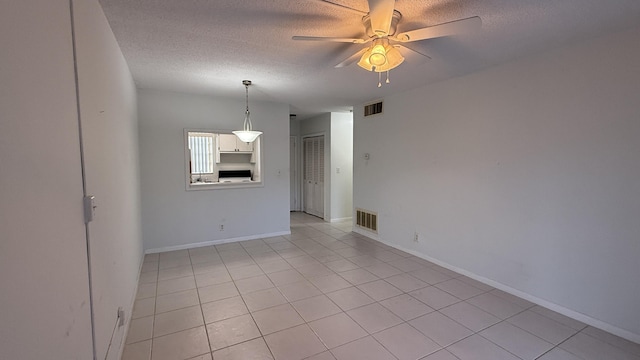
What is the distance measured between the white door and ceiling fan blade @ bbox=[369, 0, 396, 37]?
16.0 feet

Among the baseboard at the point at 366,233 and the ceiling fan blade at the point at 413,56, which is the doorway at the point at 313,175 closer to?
the baseboard at the point at 366,233

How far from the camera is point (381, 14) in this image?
172cm

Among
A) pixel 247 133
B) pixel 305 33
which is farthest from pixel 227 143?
pixel 305 33

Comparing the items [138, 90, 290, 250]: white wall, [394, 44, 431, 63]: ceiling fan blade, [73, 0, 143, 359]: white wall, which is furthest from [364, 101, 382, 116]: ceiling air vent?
[73, 0, 143, 359]: white wall

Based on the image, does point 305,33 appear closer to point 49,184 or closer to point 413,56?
point 413,56

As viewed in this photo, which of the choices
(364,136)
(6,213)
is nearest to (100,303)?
(6,213)

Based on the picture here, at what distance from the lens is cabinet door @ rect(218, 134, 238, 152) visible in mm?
5852

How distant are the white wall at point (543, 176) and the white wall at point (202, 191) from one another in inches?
97.7

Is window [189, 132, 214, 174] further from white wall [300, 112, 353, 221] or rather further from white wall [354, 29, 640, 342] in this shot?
white wall [354, 29, 640, 342]

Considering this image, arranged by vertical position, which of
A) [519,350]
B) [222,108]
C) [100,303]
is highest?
[222,108]

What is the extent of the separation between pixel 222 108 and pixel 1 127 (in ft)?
13.7

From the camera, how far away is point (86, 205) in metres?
1.39

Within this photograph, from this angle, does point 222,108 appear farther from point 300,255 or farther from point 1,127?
point 1,127

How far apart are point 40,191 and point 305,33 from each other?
205cm
